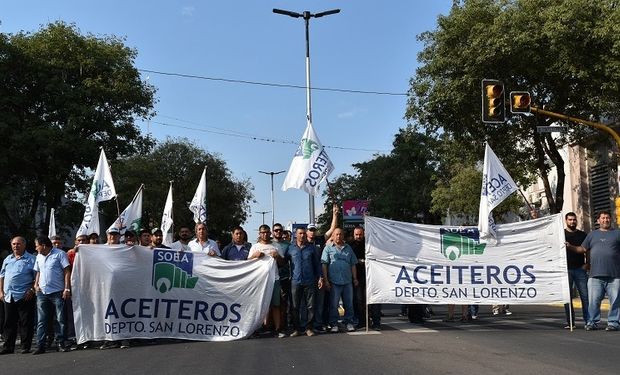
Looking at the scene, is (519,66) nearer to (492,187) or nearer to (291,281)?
(492,187)

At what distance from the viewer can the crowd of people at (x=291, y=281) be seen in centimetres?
959

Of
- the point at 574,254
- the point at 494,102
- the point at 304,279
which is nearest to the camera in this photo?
the point at 304,279

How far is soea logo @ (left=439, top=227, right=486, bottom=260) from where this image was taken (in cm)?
1063

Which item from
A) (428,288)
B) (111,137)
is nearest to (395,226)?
(428,288)

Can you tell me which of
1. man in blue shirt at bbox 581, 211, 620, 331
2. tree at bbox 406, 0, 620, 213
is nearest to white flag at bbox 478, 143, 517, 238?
man in blue shirt at bbox 581, 211, 620, 331

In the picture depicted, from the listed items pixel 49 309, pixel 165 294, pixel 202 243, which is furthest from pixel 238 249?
pixel 49 309

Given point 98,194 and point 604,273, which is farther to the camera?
point 98,194

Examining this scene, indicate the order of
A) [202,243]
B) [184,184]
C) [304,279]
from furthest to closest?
[184,184]
[202,243]
[304,279]

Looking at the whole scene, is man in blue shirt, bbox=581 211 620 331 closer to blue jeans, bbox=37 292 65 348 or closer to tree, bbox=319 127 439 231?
blue jeans, bbox=37 292 65 348

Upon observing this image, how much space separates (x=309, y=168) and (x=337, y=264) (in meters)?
2.16

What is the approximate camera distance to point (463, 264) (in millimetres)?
10562

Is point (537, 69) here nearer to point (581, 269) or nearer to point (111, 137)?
point (581, 269)

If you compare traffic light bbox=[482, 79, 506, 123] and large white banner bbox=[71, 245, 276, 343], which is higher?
traffic light bbox=[482, 79, 506, 123]

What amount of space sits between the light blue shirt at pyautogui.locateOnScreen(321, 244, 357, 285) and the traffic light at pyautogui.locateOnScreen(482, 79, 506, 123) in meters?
6.91
